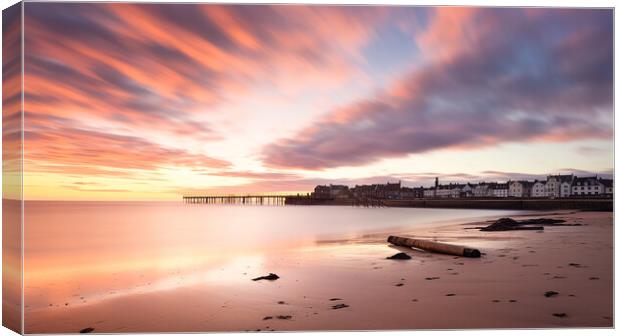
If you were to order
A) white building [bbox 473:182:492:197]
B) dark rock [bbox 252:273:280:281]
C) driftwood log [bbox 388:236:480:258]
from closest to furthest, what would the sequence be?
dark rock [bbox 252:273:280:281] < driftwood log [bbox 388:236:480:258] < white building [bbox 473:182:492:197]

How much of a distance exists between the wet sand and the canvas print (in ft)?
0.08

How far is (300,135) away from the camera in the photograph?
5.84 metres

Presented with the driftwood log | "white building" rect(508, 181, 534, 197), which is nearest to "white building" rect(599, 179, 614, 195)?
"white building" rect(508, 181, 534, 197)

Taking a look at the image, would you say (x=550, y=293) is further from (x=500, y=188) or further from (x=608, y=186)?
(x=500, y=188)

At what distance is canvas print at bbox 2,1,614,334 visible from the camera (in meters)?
4.18

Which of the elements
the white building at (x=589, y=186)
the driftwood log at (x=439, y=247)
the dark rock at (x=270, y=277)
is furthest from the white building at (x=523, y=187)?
the dark rock at (x=270, y=277)

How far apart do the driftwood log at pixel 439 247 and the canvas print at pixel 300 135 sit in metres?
0.03

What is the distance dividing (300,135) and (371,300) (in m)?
2.43

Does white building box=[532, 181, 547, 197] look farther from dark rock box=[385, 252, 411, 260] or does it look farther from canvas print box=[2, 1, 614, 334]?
dark rock box=[385, 252, 411, 260]

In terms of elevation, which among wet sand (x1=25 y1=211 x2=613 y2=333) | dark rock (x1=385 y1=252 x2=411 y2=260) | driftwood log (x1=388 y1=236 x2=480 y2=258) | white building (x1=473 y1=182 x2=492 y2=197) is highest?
white building (x1=473 y1=182 x2=492 y2=197)

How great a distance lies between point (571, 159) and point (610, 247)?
1.08 meters

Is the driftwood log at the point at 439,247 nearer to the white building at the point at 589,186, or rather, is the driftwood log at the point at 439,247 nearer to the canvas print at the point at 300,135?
the canvas print at the point at 300,135

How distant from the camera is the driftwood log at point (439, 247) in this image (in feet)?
18.7

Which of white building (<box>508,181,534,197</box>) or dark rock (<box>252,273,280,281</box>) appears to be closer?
dark rock (<box>252,273,280,281</box>)
